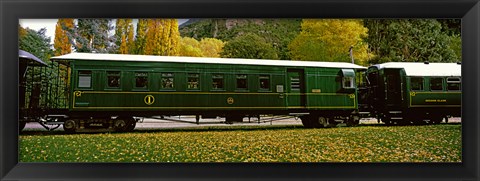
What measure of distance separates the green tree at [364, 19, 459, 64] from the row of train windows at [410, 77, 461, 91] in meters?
0.40

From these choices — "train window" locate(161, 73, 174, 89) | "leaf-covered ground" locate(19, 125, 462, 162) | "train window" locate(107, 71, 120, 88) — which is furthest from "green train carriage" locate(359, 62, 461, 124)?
"train window" locate(107, 71, 120, 88)

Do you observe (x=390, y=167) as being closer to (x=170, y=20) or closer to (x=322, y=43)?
(x=322, y=43)

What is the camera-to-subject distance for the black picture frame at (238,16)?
6.71 metres

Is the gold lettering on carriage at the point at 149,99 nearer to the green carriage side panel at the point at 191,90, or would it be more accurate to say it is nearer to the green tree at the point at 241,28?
the green carriage side panel at the point at 191,90

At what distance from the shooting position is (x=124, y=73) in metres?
9.62

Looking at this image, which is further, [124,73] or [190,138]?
[124,73]

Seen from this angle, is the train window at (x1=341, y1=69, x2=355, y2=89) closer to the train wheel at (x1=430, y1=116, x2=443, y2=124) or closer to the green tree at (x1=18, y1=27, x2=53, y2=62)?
the train wheel at (x1=430, y1=116, x2=443, y2=124)

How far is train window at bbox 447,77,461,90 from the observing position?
24.6ft

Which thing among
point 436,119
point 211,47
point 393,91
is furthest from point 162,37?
point 393,91

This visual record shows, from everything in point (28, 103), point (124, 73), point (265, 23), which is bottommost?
point (28, 103)

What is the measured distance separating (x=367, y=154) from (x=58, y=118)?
21.6ft

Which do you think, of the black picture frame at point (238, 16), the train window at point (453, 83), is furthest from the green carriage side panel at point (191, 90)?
the black picture frame at point (238, 16)

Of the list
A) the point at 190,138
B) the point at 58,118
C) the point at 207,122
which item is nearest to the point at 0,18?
the point at 58,118

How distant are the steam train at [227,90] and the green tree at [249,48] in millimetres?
274
